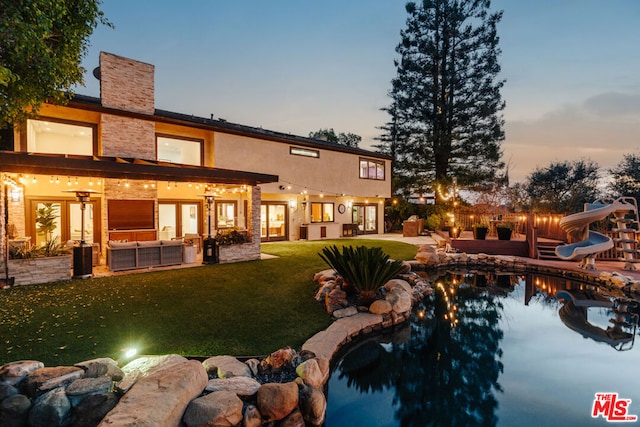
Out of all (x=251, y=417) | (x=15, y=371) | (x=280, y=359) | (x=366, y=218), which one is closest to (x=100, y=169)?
(x=15, y=371)

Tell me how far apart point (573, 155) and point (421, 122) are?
11267mm

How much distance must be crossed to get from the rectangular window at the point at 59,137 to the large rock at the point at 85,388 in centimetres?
1071

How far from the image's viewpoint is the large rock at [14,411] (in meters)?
2.96

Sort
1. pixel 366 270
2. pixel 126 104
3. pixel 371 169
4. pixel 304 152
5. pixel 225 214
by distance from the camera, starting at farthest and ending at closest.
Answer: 1. pixel 371 169
2. pixel 304 152
3. pixel 225 214
4. pixel 126 104
5. pixel 366 270

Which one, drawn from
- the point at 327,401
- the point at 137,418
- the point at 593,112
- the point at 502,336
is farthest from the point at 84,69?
the point at 593,112

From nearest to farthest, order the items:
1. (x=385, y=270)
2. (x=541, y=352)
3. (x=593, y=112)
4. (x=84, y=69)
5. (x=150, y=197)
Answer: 1. (x=541, y=352)
2. (x=385, y=270)
3. (x=84, y=69)
4. (x=150, y=197)
5. (x=593, y=112)

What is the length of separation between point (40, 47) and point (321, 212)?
14.6 m

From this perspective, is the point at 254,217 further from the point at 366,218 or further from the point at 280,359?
the point at 366,218

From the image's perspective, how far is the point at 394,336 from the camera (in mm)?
6000

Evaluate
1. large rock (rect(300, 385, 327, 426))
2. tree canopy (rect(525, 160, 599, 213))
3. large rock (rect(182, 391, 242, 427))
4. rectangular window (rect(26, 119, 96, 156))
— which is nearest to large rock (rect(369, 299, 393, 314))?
large rock (rect(300, 385, 327, 426))

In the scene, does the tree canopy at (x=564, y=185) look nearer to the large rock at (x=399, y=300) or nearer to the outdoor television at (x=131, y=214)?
the large rock at (x=399, y=300)

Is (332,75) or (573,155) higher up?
(332,75)

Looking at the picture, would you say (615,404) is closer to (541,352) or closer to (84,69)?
(541,352)

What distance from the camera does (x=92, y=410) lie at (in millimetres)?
→ 2973
